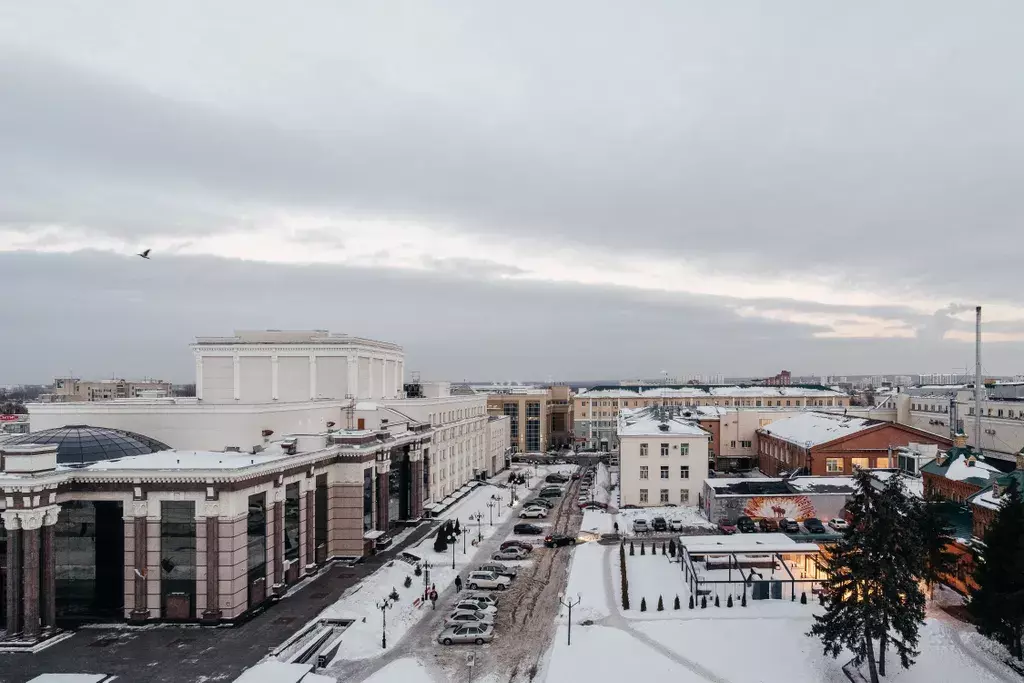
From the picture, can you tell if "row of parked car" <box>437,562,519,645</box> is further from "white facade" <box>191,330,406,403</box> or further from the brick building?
the brick building

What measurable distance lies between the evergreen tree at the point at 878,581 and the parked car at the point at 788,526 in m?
26.2

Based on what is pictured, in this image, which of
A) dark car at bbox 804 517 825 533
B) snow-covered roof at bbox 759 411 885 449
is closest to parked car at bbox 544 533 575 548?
dark car at bbox 804 517 825 533

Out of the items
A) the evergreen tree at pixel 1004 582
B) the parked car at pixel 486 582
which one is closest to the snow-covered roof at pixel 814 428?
the evergreen tree at pixel 1004 582

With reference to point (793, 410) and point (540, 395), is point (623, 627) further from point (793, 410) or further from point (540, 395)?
point (540, 395)

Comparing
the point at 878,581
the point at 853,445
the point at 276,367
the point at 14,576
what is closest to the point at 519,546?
the point at 878,581

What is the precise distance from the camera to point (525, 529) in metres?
61.4

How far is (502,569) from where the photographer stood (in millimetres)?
47812

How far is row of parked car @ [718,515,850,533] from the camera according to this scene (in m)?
56.1

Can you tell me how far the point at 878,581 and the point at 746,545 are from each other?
1476cm

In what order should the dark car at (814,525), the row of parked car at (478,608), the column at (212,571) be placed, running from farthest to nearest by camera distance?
the dark car at (814,525) < the column at (212,571) < the row of parked car at (478,608)

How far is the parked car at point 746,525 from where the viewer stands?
57.2 metres

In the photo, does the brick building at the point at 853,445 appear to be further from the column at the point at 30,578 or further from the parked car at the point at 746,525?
the column at the point at 30,578

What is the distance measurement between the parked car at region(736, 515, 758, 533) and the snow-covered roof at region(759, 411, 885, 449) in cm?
2028

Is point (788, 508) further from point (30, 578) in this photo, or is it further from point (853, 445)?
point (30, 578)
